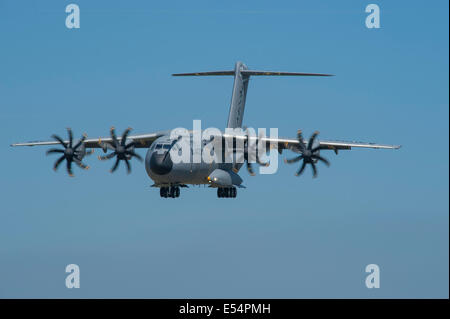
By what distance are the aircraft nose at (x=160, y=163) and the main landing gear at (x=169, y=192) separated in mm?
3370

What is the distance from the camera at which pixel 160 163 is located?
4197 centimetres

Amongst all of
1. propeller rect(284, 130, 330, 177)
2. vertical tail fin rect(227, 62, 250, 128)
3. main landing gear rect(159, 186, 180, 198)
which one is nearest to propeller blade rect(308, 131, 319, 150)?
propeller rect(284, 130, 330, 177)

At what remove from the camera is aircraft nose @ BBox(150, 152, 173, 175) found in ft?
138

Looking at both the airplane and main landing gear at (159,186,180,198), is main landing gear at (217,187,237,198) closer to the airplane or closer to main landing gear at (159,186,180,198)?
the airplane

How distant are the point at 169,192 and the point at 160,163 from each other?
151 inches

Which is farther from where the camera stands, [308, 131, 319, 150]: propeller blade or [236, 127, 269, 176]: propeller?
[236, 127, 269, 176]: propeller

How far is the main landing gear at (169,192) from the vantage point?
45500 mm

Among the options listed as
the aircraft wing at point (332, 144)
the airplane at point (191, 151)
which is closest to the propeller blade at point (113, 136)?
the airplane at point (191, 151)

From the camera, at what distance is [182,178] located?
43594mm

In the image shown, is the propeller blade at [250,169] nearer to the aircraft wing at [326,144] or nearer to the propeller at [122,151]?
the aircraft wing at [326,144]

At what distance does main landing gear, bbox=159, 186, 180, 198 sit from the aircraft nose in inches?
133

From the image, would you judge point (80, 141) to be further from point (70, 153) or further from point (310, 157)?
point (310, 157)

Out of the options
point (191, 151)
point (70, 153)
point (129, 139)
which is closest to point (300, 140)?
point (191, 151)
